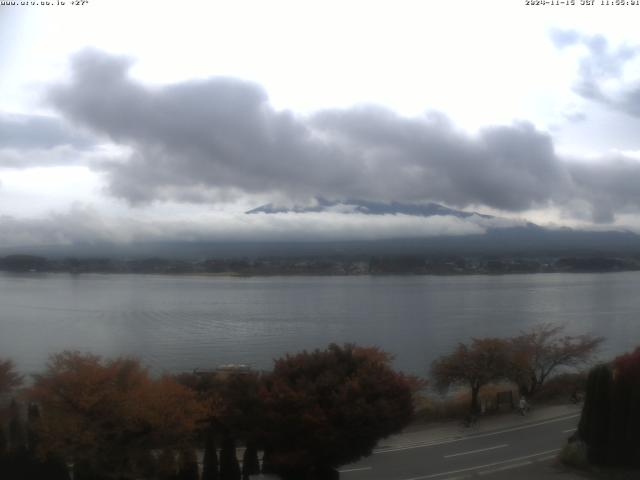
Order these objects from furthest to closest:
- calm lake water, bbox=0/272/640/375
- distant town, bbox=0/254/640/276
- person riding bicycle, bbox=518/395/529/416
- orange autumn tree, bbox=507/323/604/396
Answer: distant town, bbox=0/254/640/276 → calm lake water, bbox=0/272/640/375 → orange autumn tree, bbox=507/323/604/396 → person riding bicycle, bbox=518/395/529/416

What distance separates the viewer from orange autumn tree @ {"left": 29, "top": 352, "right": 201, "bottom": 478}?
729cm

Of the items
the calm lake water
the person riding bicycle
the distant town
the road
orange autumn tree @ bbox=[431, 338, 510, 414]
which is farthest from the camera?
the distant town

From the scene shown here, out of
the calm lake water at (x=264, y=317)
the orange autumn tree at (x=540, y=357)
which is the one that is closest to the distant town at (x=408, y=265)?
the calm lake water at (x=264, y=317)

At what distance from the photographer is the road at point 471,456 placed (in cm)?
871

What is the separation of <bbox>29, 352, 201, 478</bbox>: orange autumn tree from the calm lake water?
37.4ft

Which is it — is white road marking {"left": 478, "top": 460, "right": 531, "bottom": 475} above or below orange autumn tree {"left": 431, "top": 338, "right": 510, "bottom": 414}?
below

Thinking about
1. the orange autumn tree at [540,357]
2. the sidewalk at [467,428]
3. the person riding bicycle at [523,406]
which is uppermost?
the orange autumn tree at [540,357]

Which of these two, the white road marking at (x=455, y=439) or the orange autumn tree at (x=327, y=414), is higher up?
the orange autumn tree at (x=327, y=414)

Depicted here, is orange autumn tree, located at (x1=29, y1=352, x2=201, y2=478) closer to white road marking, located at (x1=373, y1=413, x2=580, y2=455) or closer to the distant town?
white road marking, located at (x1=373, y1=413, x2=580, y2=455)

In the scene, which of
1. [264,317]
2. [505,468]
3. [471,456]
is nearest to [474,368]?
[471,456]

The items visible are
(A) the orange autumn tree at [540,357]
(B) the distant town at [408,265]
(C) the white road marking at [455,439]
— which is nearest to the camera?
(C) the white road marking at [455,439]

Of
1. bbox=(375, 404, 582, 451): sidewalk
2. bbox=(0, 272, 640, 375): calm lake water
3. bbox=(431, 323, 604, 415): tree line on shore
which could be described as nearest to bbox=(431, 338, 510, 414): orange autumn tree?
bbox=(431, 323, 604, 415): tree line on shore

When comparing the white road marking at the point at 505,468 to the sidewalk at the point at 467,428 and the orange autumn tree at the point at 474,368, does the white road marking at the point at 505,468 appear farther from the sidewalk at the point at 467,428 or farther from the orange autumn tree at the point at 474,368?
the orange autumn tree at the point at 474,368

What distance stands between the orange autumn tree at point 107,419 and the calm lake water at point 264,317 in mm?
11388
